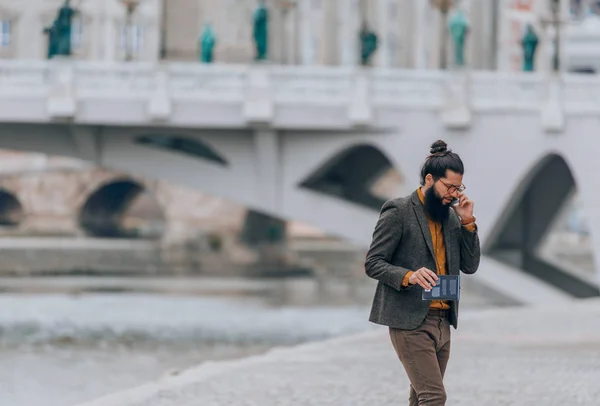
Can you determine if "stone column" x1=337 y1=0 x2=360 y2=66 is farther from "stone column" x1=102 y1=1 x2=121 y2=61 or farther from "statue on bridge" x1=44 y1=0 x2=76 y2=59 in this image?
"statue on bridge" x1=44 y1=0 x2=76 y2=59

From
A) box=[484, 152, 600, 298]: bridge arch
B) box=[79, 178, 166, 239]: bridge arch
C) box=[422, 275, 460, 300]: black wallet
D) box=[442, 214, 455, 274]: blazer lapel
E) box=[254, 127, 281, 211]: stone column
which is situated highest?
box=[442, 214, 455, 274]: blazer lapel

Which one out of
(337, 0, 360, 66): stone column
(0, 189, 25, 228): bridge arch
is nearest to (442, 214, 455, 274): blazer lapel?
(337, 0, 360, 66): stone column

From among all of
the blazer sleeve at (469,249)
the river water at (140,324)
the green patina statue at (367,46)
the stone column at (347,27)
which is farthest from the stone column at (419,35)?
the blazer sleeve at (469,249)

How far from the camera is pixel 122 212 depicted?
9025cm

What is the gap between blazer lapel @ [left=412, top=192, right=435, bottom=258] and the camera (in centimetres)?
970

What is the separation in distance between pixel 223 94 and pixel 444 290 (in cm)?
2962

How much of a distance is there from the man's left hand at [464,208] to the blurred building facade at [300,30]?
42.9 m

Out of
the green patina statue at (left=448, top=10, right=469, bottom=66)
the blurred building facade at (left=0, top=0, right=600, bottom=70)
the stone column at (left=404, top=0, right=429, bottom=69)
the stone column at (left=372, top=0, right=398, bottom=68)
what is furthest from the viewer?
the stone column at (left=372, top=0, right=398, bottom=68)

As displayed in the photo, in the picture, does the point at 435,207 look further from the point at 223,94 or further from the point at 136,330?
the point at 223,94

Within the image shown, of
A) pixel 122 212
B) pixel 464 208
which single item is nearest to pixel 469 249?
pixel 464 208

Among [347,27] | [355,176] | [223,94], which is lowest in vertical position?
[355,176]

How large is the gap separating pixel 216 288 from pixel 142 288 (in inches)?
110

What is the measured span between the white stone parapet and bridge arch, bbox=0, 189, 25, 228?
45.4 meters

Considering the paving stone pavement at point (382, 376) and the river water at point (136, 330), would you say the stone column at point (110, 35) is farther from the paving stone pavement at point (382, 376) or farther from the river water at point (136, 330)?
the paving stone pavement at point (382, 376)
